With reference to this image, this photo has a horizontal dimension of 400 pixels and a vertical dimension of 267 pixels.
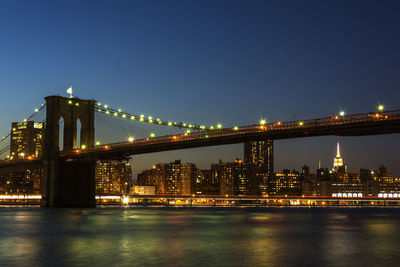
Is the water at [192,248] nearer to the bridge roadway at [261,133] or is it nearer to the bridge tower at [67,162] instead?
the bridge roadway at [261,133]

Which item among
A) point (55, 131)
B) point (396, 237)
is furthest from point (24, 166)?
point (396, 237)

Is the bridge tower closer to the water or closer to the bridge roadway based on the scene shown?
the bridge roadway

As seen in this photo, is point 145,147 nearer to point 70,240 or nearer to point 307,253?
point 70,240

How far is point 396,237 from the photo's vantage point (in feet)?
118

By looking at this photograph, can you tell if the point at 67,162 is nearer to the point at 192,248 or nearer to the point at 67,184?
the point at 67,184

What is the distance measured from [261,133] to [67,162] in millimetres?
29223

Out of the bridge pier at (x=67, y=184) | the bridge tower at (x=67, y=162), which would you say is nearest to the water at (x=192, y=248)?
the bridge pier at (x=67, y=184)

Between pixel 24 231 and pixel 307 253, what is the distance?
22111 millimetres

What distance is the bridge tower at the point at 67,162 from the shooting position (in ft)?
250

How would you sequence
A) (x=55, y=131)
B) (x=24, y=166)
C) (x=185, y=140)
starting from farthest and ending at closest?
(x=24, y=166) < (x=55, y=131) < (x=185, y=140)

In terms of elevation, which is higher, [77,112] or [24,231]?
[77,112]

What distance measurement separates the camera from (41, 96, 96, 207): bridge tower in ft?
250

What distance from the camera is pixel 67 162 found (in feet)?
251

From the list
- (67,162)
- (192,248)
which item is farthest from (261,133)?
(192,248)
